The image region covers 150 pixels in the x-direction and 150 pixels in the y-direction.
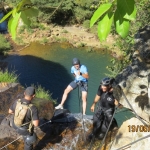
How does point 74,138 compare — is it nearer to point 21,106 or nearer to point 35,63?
point 21,106

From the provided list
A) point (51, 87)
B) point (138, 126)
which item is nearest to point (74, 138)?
point (138, 126)

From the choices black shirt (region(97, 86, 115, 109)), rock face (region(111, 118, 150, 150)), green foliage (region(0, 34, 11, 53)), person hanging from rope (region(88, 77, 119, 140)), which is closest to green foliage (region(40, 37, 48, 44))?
green foliage (region(0, 34, 11, 53))

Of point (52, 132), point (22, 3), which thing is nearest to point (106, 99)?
point (52, 132)

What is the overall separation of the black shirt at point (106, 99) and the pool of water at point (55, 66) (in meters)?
5.69

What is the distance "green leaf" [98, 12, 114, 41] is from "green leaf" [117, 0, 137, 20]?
0.18ft

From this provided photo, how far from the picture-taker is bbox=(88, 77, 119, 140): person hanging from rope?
5.07 m

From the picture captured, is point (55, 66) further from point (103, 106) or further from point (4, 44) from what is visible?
point (103, 106)

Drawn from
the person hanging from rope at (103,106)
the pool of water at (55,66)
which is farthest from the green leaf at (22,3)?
the pool of water at (55,66)

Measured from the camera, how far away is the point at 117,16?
3.58ft

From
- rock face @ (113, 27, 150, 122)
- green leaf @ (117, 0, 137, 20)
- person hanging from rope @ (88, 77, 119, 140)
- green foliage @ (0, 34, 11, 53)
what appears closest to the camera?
green leaf @ (117, 0, 137, 20)

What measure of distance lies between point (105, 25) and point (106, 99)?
168 inches

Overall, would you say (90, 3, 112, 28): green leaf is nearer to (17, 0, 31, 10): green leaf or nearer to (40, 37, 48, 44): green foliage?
(17, 0, 31, 10): green leaf

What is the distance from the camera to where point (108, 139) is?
6.01 metres

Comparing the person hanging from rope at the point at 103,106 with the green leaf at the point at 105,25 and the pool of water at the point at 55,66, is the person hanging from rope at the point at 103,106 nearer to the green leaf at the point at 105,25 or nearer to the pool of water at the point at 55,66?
the green leaf at the point at 105,25
